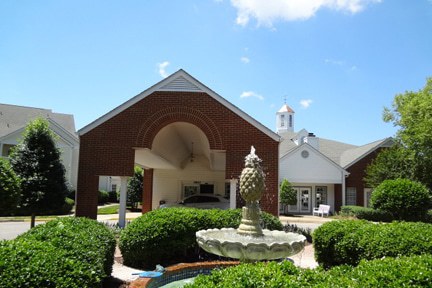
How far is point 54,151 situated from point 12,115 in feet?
90.0

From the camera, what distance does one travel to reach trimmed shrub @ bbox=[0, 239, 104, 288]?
15.5 feet

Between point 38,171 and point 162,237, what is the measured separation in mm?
9407

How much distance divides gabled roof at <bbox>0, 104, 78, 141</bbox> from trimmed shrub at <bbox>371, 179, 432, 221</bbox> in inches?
1204

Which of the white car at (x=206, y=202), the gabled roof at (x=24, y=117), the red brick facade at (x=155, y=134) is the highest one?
the gabled roof at (x=24, y=117)

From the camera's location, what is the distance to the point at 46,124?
1712 cm

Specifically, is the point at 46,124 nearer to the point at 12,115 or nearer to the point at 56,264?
the point at 56,264

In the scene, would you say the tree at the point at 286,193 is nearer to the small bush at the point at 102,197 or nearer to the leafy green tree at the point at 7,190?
the small bush at the point at 102,197

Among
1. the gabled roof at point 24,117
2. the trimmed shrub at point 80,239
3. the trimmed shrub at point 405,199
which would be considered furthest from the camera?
the gabled roof at point 24,117

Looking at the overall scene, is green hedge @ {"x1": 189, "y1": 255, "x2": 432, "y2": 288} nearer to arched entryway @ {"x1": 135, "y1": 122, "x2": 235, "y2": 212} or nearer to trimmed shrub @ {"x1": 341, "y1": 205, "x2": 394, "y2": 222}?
arched entryway @ {"x1": 135, "y1": 122, "x2": 235, "y2": 212}

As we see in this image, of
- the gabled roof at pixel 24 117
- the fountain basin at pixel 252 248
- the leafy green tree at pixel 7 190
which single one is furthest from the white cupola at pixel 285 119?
the fountain basin at pixel 252 248

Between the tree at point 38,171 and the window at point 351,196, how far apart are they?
24605mm

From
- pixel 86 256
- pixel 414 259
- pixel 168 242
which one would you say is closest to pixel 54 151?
pixel 168 242

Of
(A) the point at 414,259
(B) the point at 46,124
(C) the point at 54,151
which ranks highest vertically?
(B) the point at 46,124

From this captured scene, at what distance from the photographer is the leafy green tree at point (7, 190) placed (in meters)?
11.0
